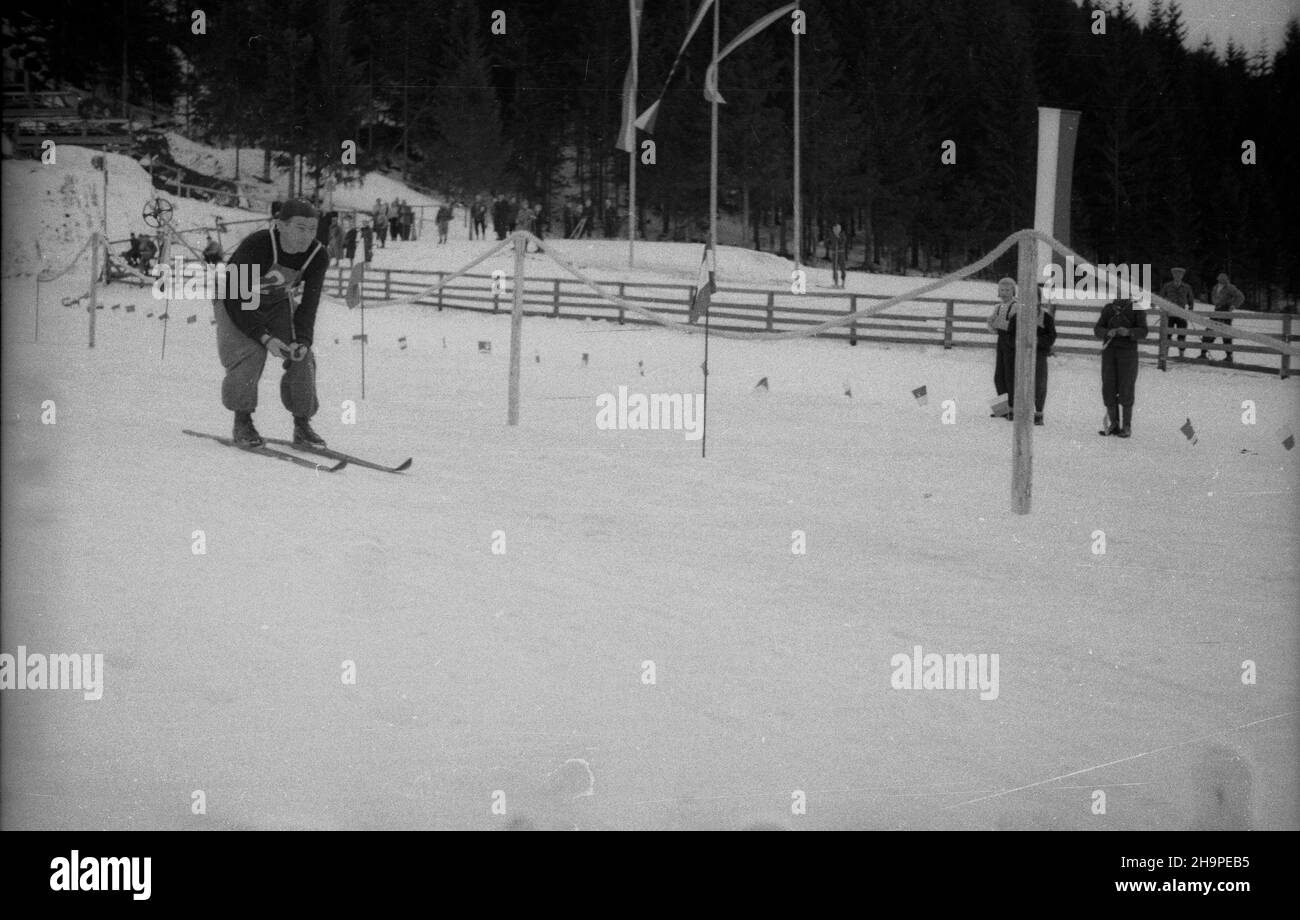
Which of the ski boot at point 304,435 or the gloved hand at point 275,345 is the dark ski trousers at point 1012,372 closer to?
the ski boot at point 304,435

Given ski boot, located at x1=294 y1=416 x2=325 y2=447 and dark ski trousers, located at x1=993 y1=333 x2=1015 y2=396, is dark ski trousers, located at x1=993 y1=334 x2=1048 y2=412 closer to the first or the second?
dark ski trousers, located at x1=993 y1=333 x2=1015 y2=396

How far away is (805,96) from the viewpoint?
2450 inches

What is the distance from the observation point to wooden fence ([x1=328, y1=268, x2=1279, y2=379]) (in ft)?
76.8

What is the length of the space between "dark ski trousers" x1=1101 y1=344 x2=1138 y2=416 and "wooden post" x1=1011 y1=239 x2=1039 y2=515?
17.9 ft

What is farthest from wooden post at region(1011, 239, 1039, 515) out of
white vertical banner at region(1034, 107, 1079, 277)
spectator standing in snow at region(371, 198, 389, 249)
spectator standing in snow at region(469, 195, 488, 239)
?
spectator standing in snow at region(469, 195, 488, 239)

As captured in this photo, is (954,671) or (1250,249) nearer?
(954,671)

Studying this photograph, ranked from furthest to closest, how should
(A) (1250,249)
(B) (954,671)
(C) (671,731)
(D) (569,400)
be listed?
(A) (1250,249)
(D) (569,400)
(B) (954,671)
(C) (671,731)

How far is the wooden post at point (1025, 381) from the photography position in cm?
792

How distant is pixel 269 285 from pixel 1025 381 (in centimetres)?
475

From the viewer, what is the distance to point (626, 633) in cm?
530

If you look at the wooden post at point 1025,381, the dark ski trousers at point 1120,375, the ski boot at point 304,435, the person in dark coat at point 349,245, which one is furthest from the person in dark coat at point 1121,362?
the person in dark coat at point 349,245

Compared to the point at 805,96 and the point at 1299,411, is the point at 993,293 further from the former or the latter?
the point at 1299,411
